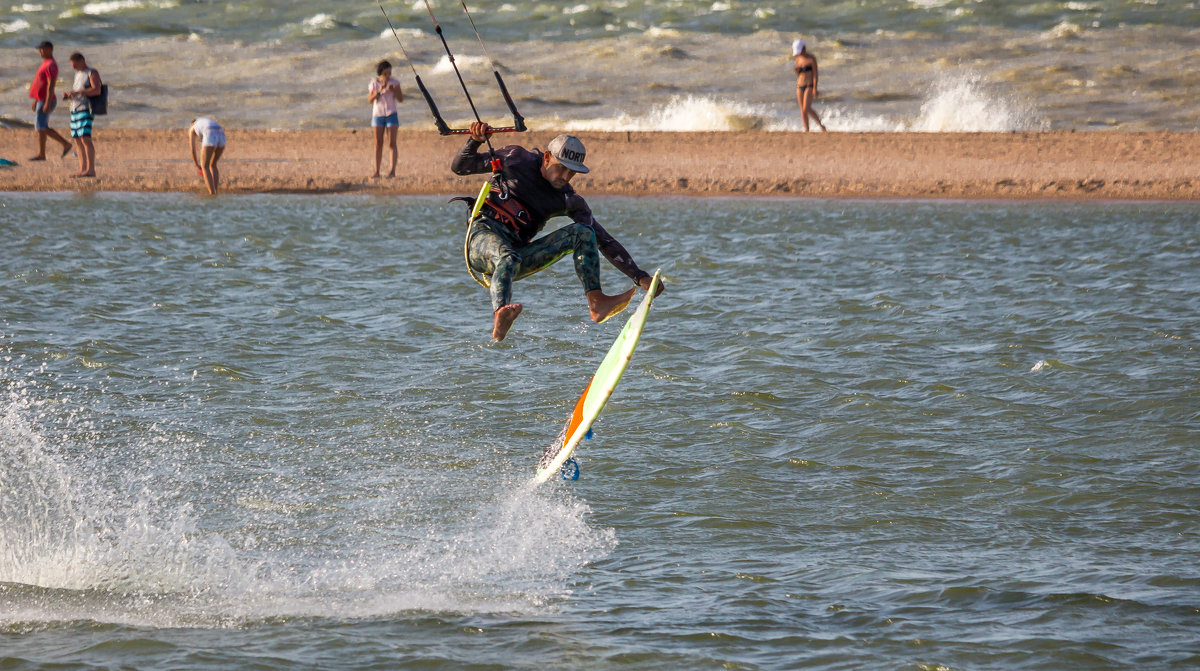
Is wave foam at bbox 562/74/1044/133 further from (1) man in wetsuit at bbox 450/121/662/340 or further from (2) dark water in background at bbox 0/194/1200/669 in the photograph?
(1) man in wetsuit at bbox 450/121/662/340

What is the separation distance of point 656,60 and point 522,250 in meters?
37.4

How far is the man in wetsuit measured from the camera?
911 centimetres

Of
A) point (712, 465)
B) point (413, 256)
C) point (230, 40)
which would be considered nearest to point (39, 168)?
point (413, 256)

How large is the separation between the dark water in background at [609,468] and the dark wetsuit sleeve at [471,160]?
88.3 inches

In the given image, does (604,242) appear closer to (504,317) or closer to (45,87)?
(504,317)

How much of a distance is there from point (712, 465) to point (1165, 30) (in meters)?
A: 43.5

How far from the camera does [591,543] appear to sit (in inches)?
336

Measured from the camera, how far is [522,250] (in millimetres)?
9273

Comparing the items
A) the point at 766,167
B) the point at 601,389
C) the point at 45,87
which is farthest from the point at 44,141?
the point at 601,389

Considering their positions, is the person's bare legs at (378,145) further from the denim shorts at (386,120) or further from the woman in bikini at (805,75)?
the woman in bikini at (805,75)

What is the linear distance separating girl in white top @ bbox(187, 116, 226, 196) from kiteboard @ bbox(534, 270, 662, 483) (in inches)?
611

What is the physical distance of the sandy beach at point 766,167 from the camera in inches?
948

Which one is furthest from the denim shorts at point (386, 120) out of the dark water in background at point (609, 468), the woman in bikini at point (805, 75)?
the woman in bikini at point (805, 75)

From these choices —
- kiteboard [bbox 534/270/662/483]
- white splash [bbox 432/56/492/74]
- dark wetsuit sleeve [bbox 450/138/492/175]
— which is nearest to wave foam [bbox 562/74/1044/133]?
white splash [bbox 432/56/492/74]
